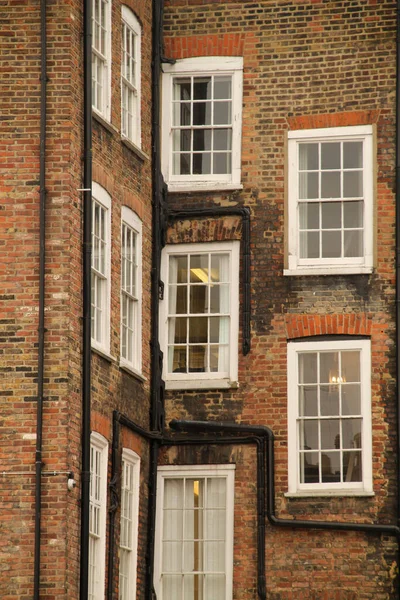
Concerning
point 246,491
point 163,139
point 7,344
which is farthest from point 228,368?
point 7,344

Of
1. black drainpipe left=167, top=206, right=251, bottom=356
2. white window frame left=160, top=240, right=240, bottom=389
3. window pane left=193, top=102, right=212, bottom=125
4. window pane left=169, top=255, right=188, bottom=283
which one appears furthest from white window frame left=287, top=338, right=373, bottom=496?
window pane left=193, top=102, right=212, bottom=125

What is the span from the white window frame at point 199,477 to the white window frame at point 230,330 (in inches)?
49.3

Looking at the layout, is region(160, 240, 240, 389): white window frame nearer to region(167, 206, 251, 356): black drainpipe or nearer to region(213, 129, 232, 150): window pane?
region(167, 206, 251, 356): black drainpipe

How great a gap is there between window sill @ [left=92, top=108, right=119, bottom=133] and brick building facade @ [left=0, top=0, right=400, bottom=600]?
0.35 feet

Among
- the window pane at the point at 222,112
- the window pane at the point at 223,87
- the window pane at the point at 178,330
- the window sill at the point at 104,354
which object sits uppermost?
the window pane at the point at 223,87

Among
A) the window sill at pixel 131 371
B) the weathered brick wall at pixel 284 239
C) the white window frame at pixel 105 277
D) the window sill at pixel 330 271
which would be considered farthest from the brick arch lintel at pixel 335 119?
the window sill at pixel 131 371

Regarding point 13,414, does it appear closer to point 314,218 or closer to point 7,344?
point 7,344

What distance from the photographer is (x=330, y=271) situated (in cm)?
2559

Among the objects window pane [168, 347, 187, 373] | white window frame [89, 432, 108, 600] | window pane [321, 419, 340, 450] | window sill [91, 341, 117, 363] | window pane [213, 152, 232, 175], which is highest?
window pane [213, 152, 232, 175]

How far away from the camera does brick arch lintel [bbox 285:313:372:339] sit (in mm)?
25375

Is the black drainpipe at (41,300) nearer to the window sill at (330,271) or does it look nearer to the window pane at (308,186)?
the window sill at (330,271)

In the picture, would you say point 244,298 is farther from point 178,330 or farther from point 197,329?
point 178,330

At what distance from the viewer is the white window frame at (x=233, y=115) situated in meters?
26.3

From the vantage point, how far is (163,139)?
87.1ft
